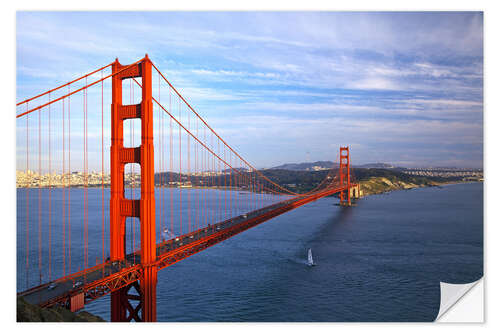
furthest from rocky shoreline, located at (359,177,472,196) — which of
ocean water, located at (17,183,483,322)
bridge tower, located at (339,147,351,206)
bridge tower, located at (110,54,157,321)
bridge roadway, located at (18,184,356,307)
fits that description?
bridge tower, located at (110,54,157,321)

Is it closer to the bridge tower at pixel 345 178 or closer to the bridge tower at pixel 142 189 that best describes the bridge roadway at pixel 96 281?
the bridge tower at pixel 142 189

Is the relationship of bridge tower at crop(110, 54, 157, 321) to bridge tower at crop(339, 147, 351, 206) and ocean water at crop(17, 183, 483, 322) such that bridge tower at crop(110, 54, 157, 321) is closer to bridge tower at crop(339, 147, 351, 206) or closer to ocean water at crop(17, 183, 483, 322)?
ocean water at crop(17, 183, 483, 322)

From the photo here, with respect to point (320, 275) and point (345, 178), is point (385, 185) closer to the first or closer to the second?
point (345, 178)

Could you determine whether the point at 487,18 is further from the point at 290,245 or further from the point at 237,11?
the point at 290,245

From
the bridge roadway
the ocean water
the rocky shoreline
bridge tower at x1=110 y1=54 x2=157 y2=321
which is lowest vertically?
the ocean water

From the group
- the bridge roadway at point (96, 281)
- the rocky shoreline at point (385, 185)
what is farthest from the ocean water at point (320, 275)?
the rocky shoreline at point (385, 185)

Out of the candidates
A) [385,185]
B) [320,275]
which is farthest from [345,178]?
[320,275]
